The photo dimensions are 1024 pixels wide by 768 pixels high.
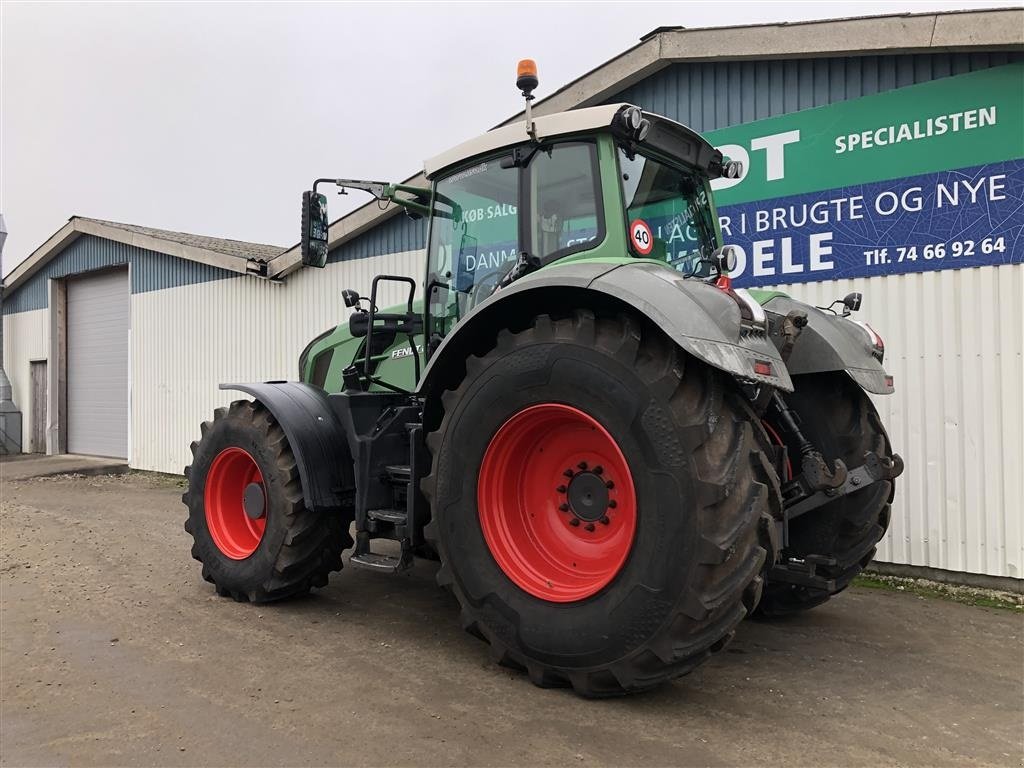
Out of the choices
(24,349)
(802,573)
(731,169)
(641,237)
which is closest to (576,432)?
(641,237)

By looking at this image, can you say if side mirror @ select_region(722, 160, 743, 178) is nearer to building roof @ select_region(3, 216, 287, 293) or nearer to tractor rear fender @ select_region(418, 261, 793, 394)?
tractor rear fender @ select_region(418, 261, 793, 394)

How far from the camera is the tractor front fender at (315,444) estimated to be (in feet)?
14.7

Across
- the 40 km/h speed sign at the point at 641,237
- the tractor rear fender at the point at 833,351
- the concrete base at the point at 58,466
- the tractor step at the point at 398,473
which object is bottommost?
the concrete base at the point at 58,466

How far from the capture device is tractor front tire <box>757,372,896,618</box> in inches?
166

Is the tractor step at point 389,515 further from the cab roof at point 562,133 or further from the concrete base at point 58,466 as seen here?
the concrete base at point 58,466

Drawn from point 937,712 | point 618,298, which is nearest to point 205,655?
point 618,298

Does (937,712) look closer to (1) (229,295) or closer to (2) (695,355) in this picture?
(2) (695,355)

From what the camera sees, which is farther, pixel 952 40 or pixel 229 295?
pixel 229 295

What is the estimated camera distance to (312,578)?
4801 mm

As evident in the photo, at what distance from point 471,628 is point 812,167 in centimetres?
484

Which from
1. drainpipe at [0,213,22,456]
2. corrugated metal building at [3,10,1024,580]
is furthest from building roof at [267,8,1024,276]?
drainpipe at [0,213,22,456]

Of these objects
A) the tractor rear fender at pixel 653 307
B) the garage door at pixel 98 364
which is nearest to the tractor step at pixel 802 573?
the tractor rear fender at pixel 653 307

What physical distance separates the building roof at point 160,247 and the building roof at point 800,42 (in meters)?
6.14

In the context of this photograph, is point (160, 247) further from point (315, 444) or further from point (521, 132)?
point (521, 132)
